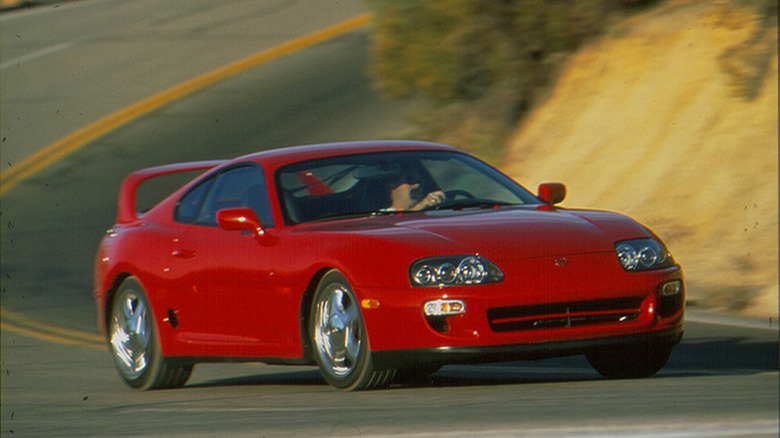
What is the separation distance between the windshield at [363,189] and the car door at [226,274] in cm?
18

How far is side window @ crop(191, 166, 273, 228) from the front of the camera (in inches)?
340

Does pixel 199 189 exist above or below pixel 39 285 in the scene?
above

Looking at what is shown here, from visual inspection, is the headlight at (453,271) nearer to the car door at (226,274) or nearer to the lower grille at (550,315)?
the lower grille at (550,315)

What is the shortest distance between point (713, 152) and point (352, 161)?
7271 mm

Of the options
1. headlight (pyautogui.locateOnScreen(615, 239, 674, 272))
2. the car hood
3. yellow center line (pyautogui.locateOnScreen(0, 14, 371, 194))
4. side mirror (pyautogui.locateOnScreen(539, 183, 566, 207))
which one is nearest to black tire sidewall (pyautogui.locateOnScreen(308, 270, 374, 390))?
the car hood

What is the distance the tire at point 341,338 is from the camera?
24.2 feet

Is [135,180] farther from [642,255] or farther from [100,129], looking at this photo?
[100,129]

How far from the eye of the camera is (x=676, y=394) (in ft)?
19.9

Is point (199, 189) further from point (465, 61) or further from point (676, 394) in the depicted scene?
point (465, 61)

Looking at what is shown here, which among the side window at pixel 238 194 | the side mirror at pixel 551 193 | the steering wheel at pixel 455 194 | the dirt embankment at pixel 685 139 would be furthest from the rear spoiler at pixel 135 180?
the dirt embankment at pixel 685 139

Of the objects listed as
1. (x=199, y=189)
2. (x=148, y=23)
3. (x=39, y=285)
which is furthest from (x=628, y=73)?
(x=148, y=23)

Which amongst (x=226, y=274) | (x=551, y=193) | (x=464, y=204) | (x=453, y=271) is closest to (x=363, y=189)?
(x=464, y=204)

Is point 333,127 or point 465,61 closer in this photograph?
point 465,61

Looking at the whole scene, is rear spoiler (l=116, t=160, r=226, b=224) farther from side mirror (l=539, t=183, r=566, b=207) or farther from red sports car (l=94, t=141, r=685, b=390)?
side mirror (l=539, t=183, r=566, b=207)
